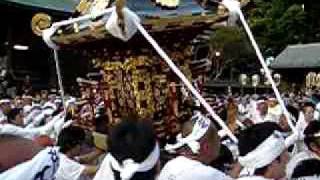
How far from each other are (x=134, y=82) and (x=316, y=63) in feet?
90.1

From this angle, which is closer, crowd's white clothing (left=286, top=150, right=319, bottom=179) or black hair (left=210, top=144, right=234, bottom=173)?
crowd's white clothing (left=286, top=150, right=319, bottom=179)

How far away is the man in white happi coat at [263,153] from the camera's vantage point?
3.58 m

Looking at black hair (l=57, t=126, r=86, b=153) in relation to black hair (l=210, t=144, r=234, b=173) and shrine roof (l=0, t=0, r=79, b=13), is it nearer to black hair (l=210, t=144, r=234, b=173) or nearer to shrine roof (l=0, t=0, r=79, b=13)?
black hair (l=210, t=144, r=234, b=173)

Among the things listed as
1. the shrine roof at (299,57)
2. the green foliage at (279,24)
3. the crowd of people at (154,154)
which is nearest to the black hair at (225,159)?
the crowd of people at (154,154)

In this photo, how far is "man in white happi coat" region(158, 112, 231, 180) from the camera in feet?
13.0

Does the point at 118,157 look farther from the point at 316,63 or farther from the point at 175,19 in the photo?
the point at 316,63

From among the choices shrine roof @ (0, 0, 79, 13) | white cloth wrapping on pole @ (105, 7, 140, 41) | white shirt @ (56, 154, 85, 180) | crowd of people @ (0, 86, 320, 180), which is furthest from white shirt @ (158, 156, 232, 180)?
shrine roof @ (0, 0, 79, 13)

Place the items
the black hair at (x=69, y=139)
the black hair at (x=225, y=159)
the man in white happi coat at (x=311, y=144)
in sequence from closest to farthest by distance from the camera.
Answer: the man in white happi coat at (x=311, y=144), the black hair at (x=225, y=159), the black hair at (x=69, y=139)

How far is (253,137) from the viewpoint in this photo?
3.64 meters

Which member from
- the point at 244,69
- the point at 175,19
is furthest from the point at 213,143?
the point at 244,69

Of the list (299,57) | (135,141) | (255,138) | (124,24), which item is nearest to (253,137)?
(255,138)

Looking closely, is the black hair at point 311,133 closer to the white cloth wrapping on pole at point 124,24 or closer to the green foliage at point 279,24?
the white cloth wrapping on pole at point 124,24

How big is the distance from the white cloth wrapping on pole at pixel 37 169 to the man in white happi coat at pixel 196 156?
0.87m

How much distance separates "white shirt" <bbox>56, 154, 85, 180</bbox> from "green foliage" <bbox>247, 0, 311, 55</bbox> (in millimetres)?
29204
